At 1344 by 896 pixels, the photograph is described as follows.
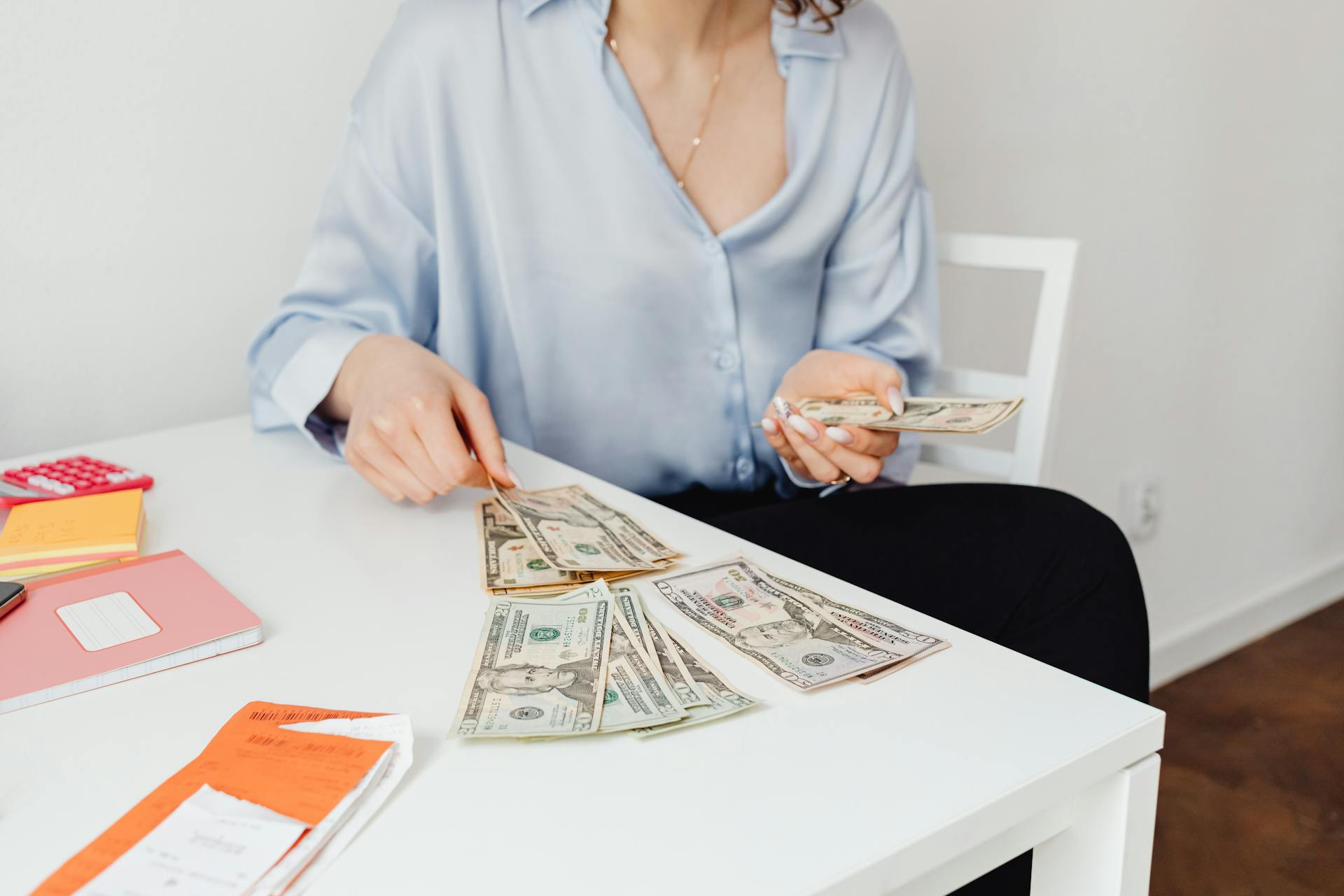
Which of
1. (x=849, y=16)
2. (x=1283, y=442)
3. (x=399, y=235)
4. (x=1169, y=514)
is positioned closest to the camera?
(x=399, y=235)

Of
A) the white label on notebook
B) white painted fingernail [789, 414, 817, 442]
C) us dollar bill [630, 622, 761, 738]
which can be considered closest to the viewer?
us dollar bill [630, 622, 761, 738]

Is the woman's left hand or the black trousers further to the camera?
the woman's left hand

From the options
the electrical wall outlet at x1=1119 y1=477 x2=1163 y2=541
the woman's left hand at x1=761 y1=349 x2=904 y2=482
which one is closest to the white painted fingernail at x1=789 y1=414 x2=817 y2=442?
the woman's left hand at x1=761 y1=349 x2=904 y2=482

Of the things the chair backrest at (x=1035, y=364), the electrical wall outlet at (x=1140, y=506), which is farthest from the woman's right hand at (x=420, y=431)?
the electrical wall outlet at (x=1140, y=506)

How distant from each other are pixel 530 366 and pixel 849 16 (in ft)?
1.97

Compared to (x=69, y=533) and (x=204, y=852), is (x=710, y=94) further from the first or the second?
(x=204, y=852)

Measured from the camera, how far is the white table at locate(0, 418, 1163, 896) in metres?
0.44

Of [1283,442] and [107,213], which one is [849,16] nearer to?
[107,213]

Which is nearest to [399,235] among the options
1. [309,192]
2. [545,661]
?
[309,192]

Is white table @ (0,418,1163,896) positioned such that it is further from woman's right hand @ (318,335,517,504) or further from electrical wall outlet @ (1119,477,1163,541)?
electrical wall outlet @ (1119,477,1163,541)

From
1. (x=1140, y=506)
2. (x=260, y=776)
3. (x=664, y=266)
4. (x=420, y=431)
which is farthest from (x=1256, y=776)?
(x=260, y=776)

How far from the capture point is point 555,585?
0.71 meters

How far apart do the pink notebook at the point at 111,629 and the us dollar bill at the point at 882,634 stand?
1.17 feet

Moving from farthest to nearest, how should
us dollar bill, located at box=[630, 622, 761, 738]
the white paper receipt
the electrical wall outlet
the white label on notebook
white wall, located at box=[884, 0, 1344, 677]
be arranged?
1. the electrical wall outlet
2. white wall, located at box=[884, 0, 1344, 677]
3. the white label on notebook
4. us dollar bill, located at box=[630, 622, 761, 738]
5. the white paper receipt
